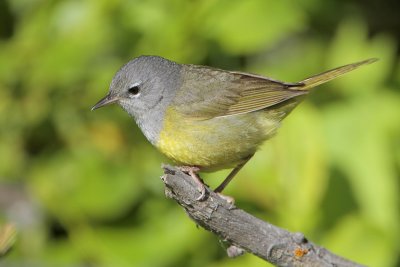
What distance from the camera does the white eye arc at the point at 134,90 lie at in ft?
12.7

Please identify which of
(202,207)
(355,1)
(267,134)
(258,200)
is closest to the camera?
(202,207)

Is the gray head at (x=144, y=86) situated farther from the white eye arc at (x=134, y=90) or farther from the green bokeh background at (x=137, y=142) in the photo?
the green bokeh background at (x=137, y=142)

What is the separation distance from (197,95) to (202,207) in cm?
99

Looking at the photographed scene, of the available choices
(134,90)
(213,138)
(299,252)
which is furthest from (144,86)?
(299,252)

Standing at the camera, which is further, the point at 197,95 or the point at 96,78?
the point at 96,78

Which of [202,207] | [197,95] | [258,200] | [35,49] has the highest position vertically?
[35,49]

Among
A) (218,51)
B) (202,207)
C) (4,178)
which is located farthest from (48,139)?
(202,207)

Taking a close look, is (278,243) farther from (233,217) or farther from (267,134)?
(267,134)

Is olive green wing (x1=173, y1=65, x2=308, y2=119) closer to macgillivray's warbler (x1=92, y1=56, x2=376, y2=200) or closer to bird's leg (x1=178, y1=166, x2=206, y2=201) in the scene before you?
macgillivray's warbler (x1=92, y1=56, x2=376, y2=200)

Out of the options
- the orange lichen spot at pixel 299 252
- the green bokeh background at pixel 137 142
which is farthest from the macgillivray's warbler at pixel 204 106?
the orange lichen spot at pixel 299 252

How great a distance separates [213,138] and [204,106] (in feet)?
0.73

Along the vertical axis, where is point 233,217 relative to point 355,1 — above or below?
below

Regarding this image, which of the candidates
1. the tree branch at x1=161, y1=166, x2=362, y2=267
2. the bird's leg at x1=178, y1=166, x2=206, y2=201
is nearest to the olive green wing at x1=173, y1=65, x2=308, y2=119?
the bird's leg at x1=178, y1=166, x2=206, y2=201

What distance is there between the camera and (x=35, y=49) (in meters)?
4.75
